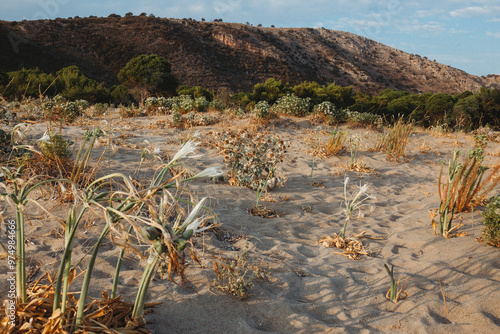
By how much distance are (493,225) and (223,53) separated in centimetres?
3438

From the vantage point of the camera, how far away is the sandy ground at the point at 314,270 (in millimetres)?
2066

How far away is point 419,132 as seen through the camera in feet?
33.0

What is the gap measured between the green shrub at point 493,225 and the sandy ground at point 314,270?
3.5 inches

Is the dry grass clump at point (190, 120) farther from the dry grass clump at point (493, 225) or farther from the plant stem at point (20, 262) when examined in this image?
the plant stem at point (20, 262)

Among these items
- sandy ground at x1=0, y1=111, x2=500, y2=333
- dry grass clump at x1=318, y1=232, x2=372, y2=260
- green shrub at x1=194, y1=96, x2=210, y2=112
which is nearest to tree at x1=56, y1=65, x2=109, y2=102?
green shrub at x1=194, y1=96, x2=210, y2=112

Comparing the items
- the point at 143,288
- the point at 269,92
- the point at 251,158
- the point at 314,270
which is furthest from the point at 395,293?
the point at 269,92

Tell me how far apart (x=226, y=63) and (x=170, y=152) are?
29.1 m

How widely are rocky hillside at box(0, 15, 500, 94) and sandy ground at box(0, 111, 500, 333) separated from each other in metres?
23.5

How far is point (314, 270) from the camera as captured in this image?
2.77 m

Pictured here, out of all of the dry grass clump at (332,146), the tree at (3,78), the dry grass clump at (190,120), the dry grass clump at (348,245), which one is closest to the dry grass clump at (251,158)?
the dry grass clump at (348,245)

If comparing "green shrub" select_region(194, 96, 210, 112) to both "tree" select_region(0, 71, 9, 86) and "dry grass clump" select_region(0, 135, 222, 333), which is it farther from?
"dry grass clump" select_region(0, 135, 222, 333)

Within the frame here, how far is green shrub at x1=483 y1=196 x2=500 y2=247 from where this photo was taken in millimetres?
3104

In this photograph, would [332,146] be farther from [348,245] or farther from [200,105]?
[200,105]

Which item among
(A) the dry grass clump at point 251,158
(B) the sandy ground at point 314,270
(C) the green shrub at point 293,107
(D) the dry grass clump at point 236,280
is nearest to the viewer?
(B) the sandy ground at point 314,270
